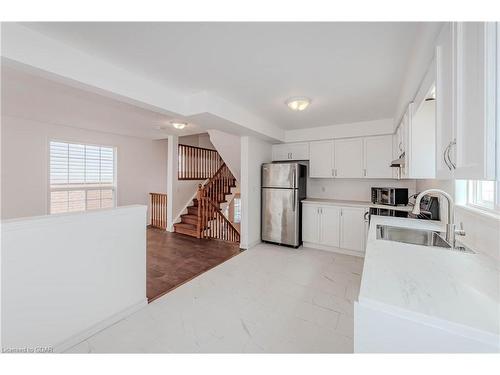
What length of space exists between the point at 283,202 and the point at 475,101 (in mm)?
3319

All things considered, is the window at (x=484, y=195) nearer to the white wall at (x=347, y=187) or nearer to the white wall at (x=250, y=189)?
the white wall at (x=347, y=187)

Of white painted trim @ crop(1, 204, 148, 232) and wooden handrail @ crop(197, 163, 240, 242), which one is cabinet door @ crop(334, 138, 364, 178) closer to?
wooden handrail @ crop(197, 163, 240, 242)

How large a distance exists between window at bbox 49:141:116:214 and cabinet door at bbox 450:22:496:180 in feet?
18.8

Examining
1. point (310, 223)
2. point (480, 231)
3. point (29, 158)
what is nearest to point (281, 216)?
point (310, 223)

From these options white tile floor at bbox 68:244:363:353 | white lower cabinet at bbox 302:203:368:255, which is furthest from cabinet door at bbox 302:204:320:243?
white tile floor at bbox 68:244:363:353

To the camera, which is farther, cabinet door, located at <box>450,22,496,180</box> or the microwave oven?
the microwave oven

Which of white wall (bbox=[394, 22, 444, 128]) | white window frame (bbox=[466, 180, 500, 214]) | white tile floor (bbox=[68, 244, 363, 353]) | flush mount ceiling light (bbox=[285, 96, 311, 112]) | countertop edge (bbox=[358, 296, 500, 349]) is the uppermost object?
flush mount ceiling light (bbox=[285, 96, 311, 112])

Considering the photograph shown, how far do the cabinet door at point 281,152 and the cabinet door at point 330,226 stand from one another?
131 cm

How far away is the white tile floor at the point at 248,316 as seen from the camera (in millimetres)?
1699

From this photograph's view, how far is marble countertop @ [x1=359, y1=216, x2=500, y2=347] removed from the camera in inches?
26.7

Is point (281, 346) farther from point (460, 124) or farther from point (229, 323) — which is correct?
point (460, 124)

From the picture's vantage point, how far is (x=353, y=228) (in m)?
3.72

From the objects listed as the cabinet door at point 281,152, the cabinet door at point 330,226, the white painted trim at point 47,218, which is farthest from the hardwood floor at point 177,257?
the cabinet door at point 281,152
